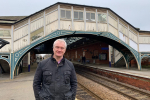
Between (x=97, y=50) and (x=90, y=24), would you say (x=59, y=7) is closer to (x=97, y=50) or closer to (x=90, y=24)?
(x=90, y=24)

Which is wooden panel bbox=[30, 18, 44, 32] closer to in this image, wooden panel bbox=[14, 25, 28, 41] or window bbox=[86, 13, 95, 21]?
wooden panel bbox=[14, 25, 28, 41]

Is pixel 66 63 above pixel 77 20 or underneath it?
underneath

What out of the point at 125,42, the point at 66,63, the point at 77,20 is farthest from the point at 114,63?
the point at 66,63

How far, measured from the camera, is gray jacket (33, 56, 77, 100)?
1960mm

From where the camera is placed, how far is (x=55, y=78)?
1979 mm

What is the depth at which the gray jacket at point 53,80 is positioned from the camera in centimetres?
196

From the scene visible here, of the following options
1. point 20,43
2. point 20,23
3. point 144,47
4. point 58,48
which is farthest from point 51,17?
point 144,47

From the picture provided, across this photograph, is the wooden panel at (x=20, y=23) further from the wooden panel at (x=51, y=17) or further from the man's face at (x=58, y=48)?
the man's face at (x=58, y=48)

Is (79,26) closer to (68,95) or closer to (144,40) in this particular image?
(144,40)

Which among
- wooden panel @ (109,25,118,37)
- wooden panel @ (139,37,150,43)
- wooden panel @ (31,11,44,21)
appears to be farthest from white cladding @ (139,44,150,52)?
wooden panel @ (31,11,44,21)

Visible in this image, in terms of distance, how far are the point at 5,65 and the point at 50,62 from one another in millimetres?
12596

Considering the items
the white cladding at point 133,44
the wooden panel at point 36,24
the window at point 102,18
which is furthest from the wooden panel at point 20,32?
the white cladding at point 133,44

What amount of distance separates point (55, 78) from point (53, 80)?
0.17 feet

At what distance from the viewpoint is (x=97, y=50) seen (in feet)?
72.7
